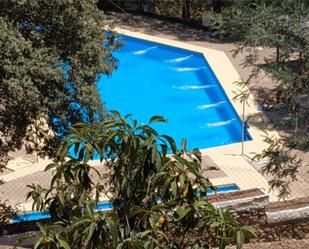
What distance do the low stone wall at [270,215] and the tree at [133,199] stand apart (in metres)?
3.31

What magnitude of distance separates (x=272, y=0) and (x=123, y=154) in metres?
5.03

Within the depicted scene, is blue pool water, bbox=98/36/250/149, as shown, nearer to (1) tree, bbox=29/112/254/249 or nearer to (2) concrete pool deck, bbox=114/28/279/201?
(2) concrete pool deck, bbox=114/28/279/201

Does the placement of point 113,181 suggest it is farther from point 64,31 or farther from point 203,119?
point 203,119

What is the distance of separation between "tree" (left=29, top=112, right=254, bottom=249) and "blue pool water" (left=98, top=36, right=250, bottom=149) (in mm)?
11341

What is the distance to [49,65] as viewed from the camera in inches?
321

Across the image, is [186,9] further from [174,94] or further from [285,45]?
[285,45]

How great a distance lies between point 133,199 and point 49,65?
4.24m

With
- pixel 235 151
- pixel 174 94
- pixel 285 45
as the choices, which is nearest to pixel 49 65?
pixel 285 45

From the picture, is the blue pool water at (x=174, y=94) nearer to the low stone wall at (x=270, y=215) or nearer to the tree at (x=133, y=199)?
the low stone wall at (x=270, y=215)

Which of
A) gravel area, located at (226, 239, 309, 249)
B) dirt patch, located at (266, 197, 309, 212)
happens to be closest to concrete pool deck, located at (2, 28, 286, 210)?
dirt patch, located at (266, 197, 309, 212)

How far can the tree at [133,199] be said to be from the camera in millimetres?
3844

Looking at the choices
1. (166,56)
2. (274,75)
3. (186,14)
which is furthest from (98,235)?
(186,14)

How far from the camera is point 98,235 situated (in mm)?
3807

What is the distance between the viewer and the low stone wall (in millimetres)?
7738
